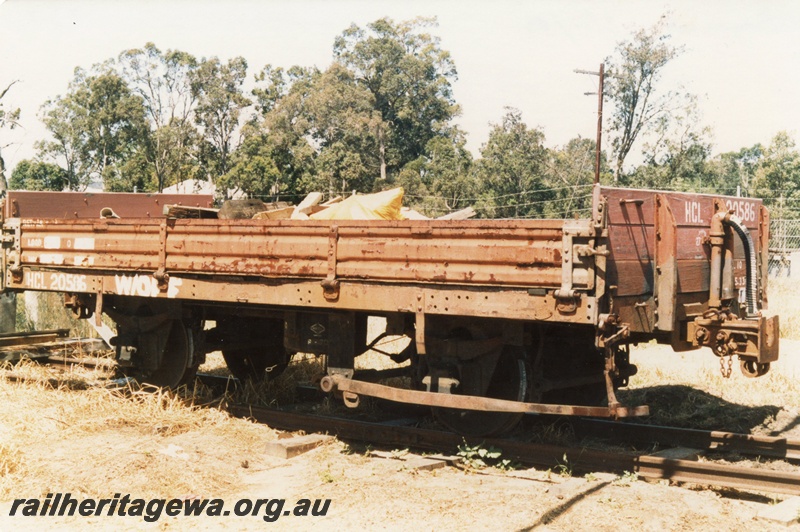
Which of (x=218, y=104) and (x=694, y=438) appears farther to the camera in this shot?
(x=218, y=104)

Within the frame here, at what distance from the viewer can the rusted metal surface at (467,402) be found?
17.5ft

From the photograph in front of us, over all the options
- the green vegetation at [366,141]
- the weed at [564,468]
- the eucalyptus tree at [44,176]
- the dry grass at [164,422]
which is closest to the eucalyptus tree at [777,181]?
the green vegetation at [366,141]

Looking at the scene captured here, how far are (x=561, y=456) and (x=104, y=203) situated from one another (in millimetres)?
6354

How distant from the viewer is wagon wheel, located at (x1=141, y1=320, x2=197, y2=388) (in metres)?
7.93

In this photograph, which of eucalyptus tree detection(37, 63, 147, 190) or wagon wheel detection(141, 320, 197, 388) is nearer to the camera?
wagon wheel detection(141, 320, 197, 388)

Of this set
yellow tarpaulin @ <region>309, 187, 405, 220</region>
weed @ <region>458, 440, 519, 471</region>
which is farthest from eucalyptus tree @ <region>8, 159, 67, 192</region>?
weed @ <region>458, 440, 519, 471</region>

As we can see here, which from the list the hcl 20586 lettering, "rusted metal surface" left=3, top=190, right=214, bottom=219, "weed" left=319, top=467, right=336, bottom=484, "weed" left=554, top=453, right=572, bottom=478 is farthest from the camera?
"rusted metal surface" left=3, top=190, right=214, bottom=219

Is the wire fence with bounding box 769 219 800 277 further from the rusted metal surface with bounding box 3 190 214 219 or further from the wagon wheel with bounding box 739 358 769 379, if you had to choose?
the wagon wheel with bounding box 739 358 769 379

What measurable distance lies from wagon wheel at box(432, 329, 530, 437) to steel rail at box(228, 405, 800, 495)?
216 mm

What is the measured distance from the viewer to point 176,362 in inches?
319

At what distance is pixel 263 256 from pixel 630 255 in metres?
2.88

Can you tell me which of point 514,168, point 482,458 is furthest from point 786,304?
point 514,168

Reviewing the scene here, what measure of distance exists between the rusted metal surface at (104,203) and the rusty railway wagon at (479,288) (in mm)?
1436

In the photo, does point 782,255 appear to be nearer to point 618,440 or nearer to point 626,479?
point 618,440
